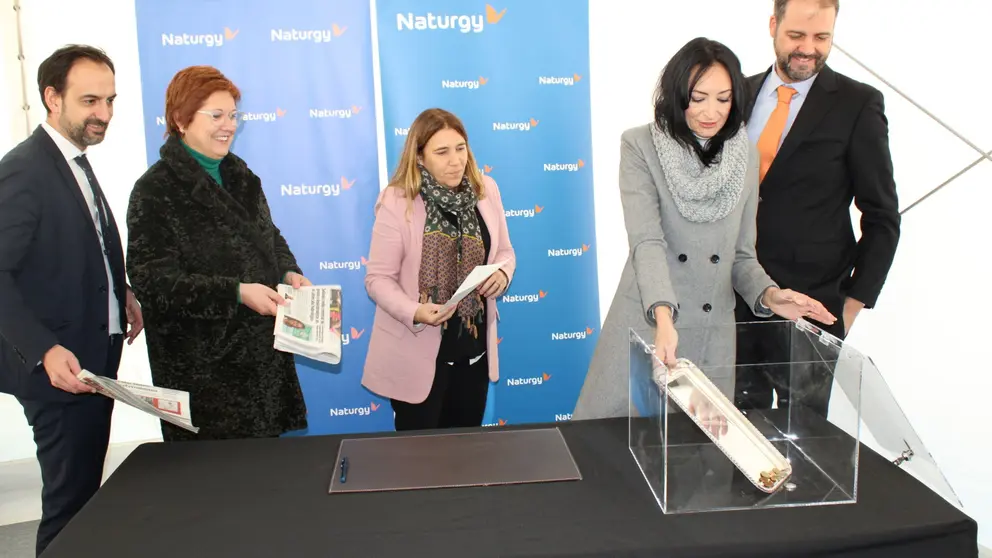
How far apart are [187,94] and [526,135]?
5.23 feet

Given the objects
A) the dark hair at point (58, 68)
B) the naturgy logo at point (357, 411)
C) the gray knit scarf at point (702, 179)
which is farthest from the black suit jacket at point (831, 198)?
the dark hair at point (58, 68)

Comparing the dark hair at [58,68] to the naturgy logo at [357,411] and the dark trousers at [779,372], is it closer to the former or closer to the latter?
the naturgy logo at [357,411]

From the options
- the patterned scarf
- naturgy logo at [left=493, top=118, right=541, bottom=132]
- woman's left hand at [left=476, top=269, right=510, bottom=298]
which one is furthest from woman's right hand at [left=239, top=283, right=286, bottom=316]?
naturgy logo at [left=493, top=118, right=541, bottom=132]

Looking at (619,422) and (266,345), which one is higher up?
(266,345)

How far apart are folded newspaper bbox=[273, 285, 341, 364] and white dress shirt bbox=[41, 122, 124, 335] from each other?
610mm

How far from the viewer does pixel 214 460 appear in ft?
5.28

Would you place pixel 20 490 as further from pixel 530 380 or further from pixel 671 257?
pixel 671 257

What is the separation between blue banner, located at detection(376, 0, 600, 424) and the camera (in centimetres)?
319

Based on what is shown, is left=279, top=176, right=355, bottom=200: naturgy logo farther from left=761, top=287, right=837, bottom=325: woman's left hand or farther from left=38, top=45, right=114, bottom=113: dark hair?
left=761, top=287, right=837, bottom=325: woman's left hand

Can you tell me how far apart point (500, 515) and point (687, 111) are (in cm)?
123

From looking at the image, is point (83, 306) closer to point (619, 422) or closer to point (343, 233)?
point (343, 233)

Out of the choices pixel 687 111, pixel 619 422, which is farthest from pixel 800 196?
pixel 619 422

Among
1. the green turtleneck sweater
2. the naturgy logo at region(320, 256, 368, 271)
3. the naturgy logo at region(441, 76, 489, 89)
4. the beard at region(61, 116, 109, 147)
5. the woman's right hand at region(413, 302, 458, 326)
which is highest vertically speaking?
the naturgy logo at region(441, 76, 489, 89)

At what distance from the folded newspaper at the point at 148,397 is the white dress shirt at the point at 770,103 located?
74.9 inches
